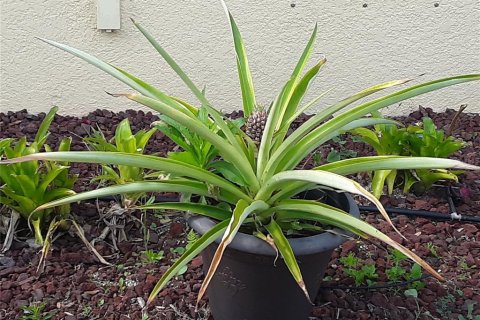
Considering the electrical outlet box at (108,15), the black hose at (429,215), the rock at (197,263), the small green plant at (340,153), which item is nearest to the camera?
the rock at (197,263)

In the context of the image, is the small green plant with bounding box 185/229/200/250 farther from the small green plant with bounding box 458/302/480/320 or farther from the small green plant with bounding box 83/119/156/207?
the small green plant with bounding box 458/302/480/320

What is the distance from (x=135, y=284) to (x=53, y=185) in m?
0.52

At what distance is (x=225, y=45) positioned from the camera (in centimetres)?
327

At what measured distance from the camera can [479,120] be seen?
11.3ft

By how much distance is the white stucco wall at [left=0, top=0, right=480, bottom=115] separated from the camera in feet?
10.5

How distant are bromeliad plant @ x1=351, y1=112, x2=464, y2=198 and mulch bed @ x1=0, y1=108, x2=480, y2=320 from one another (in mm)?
81

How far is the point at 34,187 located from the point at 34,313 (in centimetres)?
46

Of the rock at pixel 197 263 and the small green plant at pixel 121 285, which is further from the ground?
the rock at pixel 197 263

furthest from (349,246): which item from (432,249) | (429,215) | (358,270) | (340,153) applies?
(340,153)

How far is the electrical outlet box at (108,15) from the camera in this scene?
3.10 meters

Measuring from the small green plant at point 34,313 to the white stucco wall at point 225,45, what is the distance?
1454 mm

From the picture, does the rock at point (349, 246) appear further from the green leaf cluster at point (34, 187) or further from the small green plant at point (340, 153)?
the green leaf cluster at point (34, 187)

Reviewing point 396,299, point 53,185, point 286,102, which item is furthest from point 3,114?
point 396,299

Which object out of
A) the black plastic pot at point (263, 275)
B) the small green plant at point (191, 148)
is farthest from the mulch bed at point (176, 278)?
the small green plant at point (191, 148)
